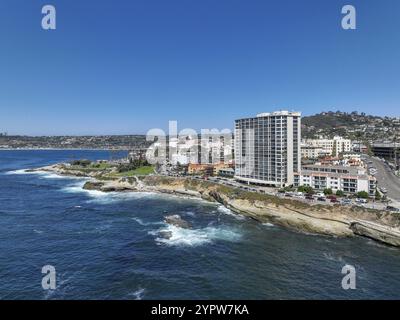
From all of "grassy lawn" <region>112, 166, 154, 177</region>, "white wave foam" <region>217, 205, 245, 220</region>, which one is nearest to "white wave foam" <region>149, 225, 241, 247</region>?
"white wave foam" <region>217, 205, 245, 220</region>

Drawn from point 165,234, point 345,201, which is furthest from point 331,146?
point 165,234

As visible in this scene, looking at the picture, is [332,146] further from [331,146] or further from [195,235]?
[195,235]

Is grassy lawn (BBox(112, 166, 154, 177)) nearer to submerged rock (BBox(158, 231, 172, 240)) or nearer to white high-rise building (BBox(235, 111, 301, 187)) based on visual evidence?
white high-rise building (BBox(235, 111, 301, 187))

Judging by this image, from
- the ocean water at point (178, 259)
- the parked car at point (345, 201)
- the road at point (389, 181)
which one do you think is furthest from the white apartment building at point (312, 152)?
the ocean water at point (178, 259)

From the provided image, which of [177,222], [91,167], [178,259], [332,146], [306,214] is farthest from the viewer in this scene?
[332,146]

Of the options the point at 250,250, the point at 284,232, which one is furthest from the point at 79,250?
the point at 284,232

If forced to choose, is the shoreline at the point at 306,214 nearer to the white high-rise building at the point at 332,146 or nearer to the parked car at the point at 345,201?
the parked car at the point at 345,201
